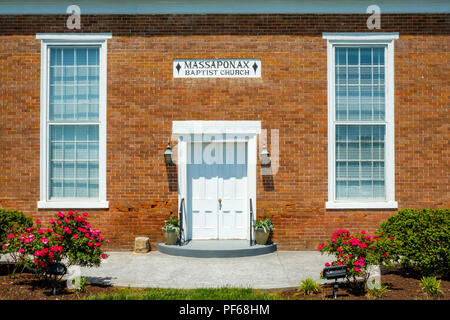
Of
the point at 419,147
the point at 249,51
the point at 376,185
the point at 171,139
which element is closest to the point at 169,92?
the point at 171,139

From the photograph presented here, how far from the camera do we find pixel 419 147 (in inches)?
364

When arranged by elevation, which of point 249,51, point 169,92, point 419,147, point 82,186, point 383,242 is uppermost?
point 249,51

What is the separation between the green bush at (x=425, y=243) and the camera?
6.44m

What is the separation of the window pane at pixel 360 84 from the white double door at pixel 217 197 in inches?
108

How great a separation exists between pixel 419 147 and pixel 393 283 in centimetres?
390

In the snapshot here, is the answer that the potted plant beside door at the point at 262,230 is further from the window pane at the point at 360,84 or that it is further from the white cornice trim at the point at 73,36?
the white cornice trim at the point at 73,36

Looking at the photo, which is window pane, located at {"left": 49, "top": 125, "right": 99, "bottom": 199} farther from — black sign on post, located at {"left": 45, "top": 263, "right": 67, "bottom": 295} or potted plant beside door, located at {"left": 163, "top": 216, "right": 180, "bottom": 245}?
black sign on post, located at {"left": 45, "top": 263, "right": 67, "bottom": 295}

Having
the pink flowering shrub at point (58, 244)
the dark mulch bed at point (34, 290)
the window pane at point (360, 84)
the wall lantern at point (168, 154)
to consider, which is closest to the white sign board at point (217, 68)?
the wall lantern at point (168, 154)

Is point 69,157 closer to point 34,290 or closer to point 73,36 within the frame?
point 73,36

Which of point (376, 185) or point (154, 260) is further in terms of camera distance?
point (376, 185)

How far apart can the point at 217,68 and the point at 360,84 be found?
3.31 m

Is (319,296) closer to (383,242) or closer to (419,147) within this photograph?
(383,242)

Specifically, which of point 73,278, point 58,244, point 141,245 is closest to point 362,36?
point 141,245

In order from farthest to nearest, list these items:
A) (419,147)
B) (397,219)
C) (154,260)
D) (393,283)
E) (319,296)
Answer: (419,147) → (154,260) → (397,219) → (393,283) → (319,296)
